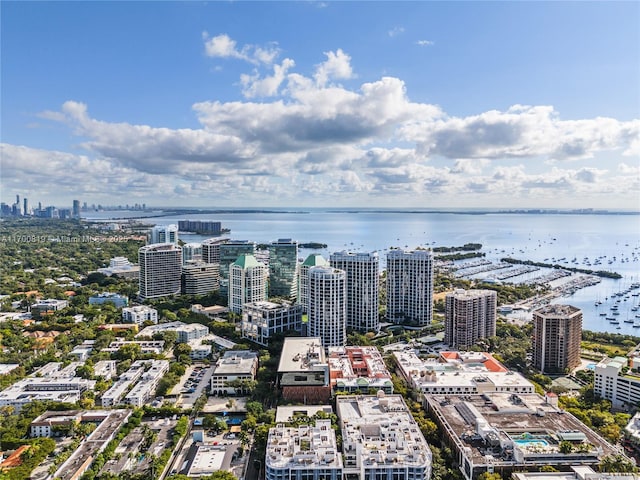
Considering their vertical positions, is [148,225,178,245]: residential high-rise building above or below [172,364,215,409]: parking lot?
above

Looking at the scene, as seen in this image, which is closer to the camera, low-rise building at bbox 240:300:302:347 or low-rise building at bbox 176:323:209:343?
low-rise building at bbox 240:300:302:347

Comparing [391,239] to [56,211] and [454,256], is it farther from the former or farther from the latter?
[56,211]

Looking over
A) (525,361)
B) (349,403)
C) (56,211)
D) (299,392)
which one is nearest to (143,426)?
(299,392)

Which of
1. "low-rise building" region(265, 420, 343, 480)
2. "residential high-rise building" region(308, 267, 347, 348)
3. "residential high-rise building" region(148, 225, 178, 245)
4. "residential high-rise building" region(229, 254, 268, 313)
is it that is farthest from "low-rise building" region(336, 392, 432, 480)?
"residential high-rise building" region(148, 225, 178, 245)

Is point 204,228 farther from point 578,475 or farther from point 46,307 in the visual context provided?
point 578,475

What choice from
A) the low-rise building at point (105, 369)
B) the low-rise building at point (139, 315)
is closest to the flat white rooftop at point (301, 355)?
the low-rise building at point (105, 369)

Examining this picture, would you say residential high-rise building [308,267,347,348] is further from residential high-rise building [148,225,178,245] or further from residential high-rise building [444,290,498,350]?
residential high-rise building [148,225,178,245]

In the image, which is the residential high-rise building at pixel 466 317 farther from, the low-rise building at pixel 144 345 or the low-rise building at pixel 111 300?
the low-rise building at pixel 111 300

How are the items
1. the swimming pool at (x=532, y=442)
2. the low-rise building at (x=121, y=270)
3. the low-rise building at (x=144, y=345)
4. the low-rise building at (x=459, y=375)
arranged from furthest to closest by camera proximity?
the low-rise building at (x=121, y=270) < the low-rise building at (x=144, y=345) < the low-rise building at (x=459, y=375) < the swimming pool at (x=532, y=442)
